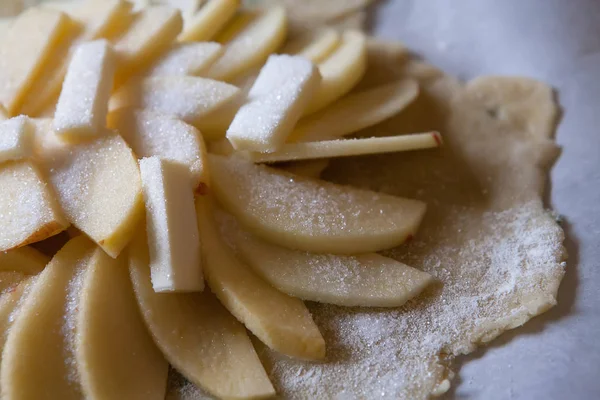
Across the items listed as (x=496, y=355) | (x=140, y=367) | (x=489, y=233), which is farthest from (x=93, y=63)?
(x=496, y=355)

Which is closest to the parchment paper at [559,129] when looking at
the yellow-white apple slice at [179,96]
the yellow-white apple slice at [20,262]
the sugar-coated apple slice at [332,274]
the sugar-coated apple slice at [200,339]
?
the sugar-coated apple slice at [332,274]

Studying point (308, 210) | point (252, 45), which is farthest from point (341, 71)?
point (308, 210)

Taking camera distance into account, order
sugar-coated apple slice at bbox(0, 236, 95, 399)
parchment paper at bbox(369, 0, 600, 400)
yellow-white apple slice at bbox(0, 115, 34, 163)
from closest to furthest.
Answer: sugar-coated apple slice at bbox(0, 236, 95, 399)
parchment paper at bbox(369, 0, 600, 400)
yellow-white apple slice at bbox(0, 115, 34, 163)

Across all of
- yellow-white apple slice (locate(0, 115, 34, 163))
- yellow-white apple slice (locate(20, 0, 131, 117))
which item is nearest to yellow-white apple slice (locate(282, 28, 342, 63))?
yellow-white apple slice (locate(20, 0, 131, 117))

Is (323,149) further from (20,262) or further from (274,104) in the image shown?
(20,262)

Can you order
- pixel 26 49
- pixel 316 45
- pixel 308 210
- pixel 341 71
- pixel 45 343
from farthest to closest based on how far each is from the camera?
pixel 316 45, pixel 341 71, pixel 26 49, pixel 308 210, pixel 45 343

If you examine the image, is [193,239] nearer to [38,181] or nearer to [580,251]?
[38,181]

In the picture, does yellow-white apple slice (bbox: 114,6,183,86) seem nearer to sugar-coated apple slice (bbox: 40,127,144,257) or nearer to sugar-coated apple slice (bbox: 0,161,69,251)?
sugar-coated apple slice (bbox: 40,127,144,257)
